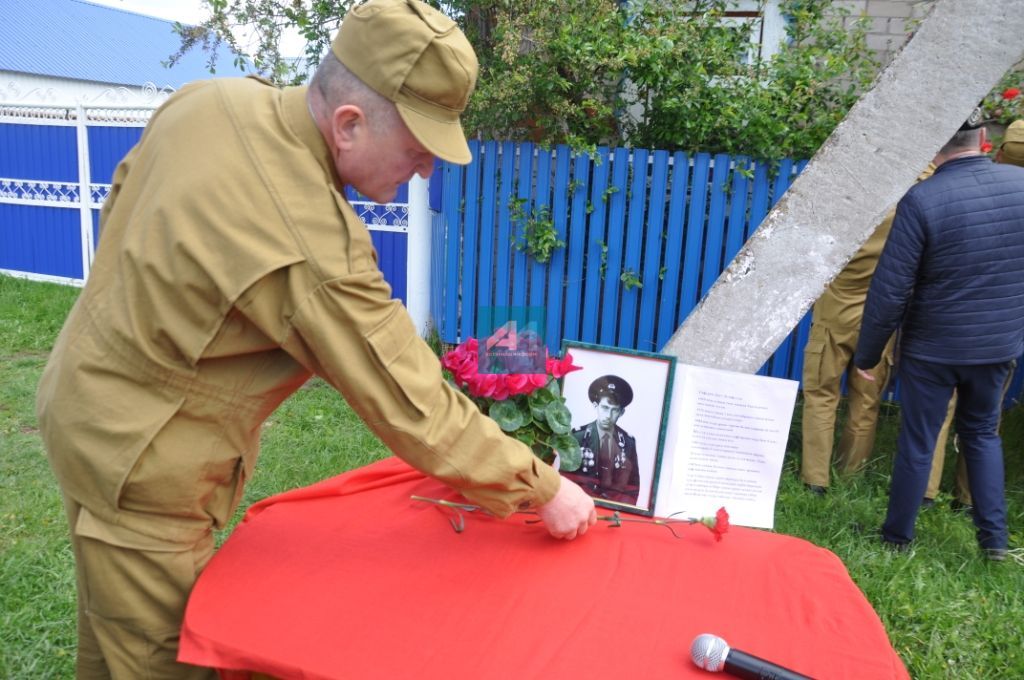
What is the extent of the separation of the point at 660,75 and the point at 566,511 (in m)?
4.31

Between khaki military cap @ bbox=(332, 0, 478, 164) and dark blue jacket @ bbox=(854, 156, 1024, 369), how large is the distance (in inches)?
106

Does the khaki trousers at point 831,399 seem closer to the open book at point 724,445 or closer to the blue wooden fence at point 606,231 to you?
the blue wooden fence at point 606,231

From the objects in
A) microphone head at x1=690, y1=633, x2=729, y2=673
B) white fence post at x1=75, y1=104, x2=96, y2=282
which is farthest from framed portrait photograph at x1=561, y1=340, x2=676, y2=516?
white fence post at x1=75, y1=104, x2=96, y2=282

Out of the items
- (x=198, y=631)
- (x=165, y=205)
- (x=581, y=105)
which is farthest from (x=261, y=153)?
(x=581, y=105)

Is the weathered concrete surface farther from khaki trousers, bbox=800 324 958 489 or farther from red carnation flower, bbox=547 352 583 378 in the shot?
red carnation flower, bbox=547 352 583 378

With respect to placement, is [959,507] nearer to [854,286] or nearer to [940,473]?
[940,473]

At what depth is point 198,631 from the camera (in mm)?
1550

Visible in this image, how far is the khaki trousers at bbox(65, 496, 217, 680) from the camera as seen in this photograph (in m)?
1.63

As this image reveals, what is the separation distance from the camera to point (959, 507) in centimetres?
448

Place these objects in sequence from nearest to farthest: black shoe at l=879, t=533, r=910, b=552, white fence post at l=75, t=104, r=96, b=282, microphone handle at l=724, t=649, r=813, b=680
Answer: microphone handle at l=724, t=649, r=813, b=680, black shoe at l=879, t=533, r=910, b=552, white fence post at l=75, t=104, r=96, b=282

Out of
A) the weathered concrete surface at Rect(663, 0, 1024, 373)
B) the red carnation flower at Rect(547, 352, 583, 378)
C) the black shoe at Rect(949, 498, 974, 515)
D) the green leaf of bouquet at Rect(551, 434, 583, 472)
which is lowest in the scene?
the black shoe at Rect(949, 498, 974, 515)

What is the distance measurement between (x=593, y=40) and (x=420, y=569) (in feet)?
14.6

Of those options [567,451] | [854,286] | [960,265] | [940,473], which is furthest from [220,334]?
[940,473]

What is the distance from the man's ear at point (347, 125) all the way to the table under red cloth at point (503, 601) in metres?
0.92
